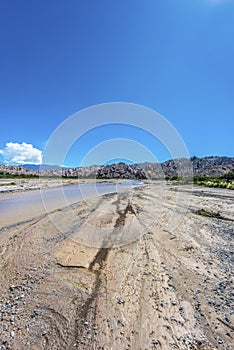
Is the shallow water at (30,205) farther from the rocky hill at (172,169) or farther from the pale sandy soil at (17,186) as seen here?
the rocky hill at (172,169)

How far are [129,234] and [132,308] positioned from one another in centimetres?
490

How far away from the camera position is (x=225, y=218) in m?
12.6

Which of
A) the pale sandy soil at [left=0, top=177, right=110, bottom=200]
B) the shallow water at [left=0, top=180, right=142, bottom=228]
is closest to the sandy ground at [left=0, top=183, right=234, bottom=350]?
the shallow water at [left=0, top=180, right=142, bottom=228]

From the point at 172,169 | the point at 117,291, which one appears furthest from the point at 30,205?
the point at 172,169

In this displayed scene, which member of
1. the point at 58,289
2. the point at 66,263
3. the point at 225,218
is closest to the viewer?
the point at 58,289

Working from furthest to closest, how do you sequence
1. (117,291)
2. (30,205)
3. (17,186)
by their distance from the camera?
(17,186) < (30,205) < (117,291)

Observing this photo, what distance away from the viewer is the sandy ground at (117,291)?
342 cm

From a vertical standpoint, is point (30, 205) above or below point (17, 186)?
below

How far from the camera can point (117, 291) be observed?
4.72 meters

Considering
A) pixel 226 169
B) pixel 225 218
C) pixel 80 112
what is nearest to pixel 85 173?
pixel 226 169

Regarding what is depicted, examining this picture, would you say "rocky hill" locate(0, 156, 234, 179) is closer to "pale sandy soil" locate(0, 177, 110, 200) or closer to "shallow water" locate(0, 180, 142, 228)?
"pale sandy soil" locate(0, 177, 110, 200)

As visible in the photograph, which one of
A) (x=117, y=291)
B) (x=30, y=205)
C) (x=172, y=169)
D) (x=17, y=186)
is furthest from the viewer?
(x=172, y=169)

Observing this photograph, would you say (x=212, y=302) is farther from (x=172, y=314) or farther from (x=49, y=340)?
(x=49, y=340)

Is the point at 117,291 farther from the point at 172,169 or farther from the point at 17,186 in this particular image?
the point at 172,169
